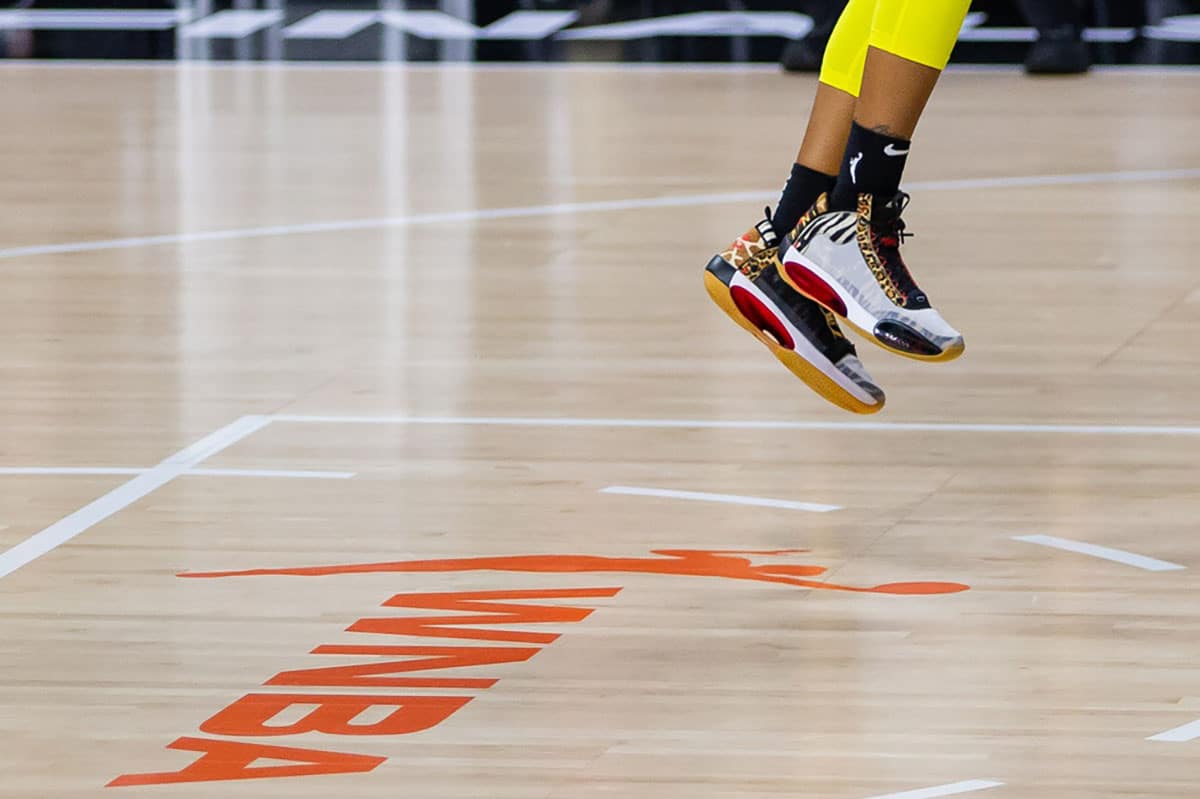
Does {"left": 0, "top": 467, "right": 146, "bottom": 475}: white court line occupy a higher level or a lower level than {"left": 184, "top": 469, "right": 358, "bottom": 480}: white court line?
higher

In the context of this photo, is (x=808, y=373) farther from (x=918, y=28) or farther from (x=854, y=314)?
(x=918, y=28)

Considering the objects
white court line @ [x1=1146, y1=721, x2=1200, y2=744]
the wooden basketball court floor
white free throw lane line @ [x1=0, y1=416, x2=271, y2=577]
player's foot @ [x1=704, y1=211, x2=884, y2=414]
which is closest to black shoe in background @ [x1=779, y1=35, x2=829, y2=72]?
the wooden basketball court floor

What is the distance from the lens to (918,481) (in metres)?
2.59

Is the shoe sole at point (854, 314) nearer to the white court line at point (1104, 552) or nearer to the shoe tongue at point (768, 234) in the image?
the shoe tongue at point (768, 234)

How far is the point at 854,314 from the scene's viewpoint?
2.23 m

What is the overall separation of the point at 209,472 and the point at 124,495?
130 millimetres

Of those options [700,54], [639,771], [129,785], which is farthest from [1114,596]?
[700,54]

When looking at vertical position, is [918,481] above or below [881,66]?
below

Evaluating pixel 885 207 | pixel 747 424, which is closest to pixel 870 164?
pixel 885 207

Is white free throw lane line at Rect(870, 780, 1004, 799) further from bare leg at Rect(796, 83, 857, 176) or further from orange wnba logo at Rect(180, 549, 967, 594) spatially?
bare leg at Rect(796, 83, 857, 176)

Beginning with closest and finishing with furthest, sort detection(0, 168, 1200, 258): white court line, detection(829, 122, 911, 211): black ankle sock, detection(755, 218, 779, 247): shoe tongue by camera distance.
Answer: detection(829, 122, 911, 211): black ankle sock, detection(755, 218, 779, 247): shoe tongue, detection(0, 168, 1200, 258): white court line

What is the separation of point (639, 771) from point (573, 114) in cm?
524

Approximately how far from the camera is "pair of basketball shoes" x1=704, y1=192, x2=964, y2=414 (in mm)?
2193

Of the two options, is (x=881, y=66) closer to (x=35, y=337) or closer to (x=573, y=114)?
(x=35, y=337)
